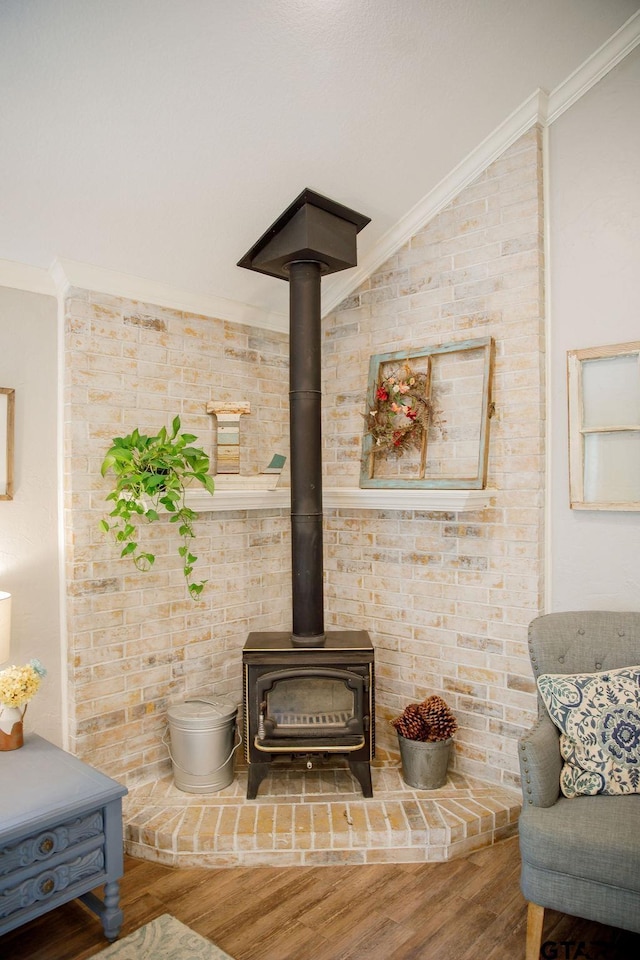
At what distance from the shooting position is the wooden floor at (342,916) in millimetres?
2135

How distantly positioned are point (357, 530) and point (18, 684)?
6.24ft

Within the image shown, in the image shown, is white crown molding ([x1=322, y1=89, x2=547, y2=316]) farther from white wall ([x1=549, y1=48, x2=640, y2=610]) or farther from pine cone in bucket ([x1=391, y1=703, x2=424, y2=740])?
pine cone in bucket ([x1=391, y1=703, x2=424, y2=740])

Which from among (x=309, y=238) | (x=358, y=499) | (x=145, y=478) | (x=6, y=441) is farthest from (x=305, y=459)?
(x=6, y=441)

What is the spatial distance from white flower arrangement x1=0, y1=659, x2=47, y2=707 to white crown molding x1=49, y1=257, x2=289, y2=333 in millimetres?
1634

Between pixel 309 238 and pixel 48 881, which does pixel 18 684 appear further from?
pixel 309 238

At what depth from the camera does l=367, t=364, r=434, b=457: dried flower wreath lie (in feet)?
10.7

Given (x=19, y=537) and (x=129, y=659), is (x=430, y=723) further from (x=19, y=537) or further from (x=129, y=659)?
(x=19, y=537)

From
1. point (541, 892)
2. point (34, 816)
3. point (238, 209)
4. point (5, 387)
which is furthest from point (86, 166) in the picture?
point (541, 892)

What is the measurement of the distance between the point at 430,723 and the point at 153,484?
170 cm

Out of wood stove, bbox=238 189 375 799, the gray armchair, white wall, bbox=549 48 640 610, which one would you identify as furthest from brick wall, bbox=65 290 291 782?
the gray armchair

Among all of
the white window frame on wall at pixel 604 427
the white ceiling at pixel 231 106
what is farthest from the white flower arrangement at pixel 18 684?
the white window frame on wall at pixel 604 427

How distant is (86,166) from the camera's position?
8.13 ft

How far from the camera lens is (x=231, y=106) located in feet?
8.04

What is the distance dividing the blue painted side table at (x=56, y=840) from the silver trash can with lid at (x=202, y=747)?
64 cm
